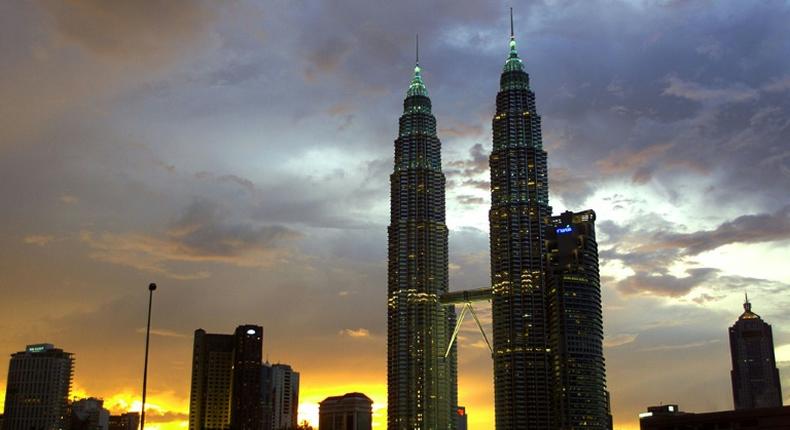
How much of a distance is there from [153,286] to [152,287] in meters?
0.15

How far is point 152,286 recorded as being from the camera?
8238cm

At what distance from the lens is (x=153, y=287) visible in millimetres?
82812

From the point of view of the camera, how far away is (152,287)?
82.2 metres

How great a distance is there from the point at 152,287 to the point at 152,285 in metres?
0.19

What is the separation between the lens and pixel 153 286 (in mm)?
82188

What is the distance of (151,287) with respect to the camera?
81.6 meters

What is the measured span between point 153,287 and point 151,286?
1272mm

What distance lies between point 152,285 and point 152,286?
218mm

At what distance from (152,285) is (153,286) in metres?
0.12

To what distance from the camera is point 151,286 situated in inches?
3211

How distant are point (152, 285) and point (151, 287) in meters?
0.64

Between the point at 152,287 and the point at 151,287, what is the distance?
2.28 feet
